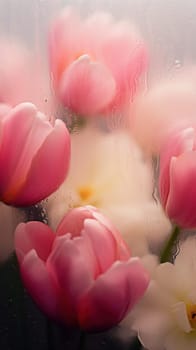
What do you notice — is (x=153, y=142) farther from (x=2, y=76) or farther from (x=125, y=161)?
(x=2, y=76)

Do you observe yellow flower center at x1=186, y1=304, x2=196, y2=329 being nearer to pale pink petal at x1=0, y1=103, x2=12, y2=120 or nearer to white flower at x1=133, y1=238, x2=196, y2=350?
white flower at x1=133, y1=238, x2=196, y2=350

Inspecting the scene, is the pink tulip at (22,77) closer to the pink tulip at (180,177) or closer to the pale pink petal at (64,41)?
the pale pink petal at (64,41)

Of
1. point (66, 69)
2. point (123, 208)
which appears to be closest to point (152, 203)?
point (123, 208)

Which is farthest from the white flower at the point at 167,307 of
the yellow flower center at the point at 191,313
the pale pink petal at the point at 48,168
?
the pale pink petal at the point at 48,168

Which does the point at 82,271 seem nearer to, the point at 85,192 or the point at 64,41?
the point at 85,192

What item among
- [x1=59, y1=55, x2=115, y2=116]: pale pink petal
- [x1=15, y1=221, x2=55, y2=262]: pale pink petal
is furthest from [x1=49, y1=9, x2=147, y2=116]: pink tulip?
[x1=15, y1=221, x2=55, y2=262]: pale pink petal
